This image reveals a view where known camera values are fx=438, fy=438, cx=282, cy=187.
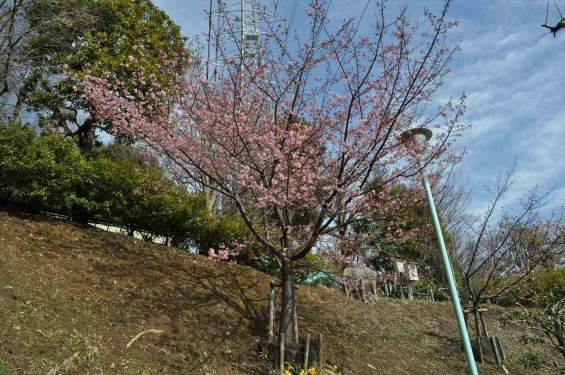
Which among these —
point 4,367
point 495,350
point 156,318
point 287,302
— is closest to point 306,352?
point 287,302

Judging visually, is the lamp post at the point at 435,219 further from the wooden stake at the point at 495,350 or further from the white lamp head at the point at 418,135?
the wooden stake at the point at 495,350

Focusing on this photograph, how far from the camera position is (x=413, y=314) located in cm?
1091

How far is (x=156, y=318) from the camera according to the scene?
6.34m

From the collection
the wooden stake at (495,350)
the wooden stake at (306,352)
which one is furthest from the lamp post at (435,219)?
the wooden stake at (495,350)

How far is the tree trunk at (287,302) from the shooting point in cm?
661

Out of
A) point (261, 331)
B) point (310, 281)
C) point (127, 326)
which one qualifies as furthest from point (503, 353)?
point (127, 326)

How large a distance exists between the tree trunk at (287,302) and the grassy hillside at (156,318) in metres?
0.60

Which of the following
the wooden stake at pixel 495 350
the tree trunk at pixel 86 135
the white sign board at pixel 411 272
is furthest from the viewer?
the white sign board at pixel 411 272

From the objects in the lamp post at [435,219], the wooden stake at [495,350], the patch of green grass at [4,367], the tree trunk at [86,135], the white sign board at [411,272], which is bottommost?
the patch of green grass at [4,367]

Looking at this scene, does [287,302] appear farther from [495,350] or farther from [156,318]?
[495,350]

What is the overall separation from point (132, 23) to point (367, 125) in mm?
7288

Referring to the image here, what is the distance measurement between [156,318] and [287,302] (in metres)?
1.96

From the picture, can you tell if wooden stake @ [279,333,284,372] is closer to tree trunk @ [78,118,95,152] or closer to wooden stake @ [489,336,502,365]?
wooden stake @ [489,336,502,365]

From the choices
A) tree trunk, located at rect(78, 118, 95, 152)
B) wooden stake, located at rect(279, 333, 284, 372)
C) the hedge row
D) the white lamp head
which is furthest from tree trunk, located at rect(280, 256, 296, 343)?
tree trunk, located at rect(78, 118, 95, 152)
